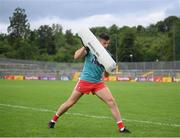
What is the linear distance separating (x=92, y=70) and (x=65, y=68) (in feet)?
220

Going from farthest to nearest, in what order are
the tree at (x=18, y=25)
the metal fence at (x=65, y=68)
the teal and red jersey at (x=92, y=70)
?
the tree at (x=18, y=25) < the metal fence at (x=65, y=68) < the teal and red jersey at (x=92, y=70)

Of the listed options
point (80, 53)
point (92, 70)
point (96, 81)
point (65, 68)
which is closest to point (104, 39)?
point (80, 53)

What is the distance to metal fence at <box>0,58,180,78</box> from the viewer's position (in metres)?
66.8

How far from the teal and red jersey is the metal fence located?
2146 inches

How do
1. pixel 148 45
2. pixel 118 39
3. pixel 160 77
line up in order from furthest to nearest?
pixel 118 39
pixel 148 45
pixel 160 77

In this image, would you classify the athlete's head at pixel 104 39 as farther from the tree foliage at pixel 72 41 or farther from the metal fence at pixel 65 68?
the tree foliage at pixel 72 41

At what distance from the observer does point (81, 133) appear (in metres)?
10.4

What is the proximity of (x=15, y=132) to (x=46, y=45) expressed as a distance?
132 m

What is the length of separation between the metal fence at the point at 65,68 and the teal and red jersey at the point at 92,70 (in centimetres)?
5450

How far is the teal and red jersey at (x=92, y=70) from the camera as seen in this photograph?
10.6 meters

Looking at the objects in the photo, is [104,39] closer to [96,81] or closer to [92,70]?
[92,70]

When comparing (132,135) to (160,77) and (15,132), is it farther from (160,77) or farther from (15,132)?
(160,77)

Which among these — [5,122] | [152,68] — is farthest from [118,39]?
[5,122]

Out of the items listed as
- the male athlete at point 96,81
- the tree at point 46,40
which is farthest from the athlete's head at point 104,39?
the tree at point 46,40
